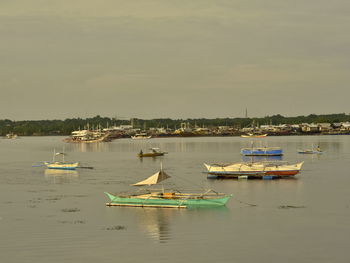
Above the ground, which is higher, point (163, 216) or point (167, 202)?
point (167, 202)

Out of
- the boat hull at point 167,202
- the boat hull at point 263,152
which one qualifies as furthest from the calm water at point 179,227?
the boat hull at point 263,152

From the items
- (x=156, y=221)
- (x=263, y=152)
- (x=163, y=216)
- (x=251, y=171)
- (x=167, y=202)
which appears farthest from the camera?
(x=263, y=152)

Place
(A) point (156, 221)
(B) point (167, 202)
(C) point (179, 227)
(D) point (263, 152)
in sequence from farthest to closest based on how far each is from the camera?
(D) point (263, 152), (B) point (167, 202), (A) point (156, 221), (C) point (179, 227)

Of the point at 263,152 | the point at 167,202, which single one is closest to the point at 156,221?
the point at 167,202

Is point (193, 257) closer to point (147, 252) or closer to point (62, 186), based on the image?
point (147, 252)

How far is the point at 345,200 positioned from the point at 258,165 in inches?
882

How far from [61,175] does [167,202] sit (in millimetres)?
41624

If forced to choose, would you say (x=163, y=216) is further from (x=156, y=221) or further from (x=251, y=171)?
(x=251, y=171)

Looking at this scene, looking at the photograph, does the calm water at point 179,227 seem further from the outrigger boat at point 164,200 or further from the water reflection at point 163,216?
the outrigger boat at point 164,200

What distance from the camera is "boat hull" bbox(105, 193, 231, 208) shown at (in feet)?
172

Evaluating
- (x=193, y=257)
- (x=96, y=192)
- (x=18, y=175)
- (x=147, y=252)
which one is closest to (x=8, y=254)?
(x=147, y=252)

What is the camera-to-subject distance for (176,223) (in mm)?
46875

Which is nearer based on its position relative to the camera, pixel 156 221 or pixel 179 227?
pixel 179 227

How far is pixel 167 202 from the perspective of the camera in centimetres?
5247
